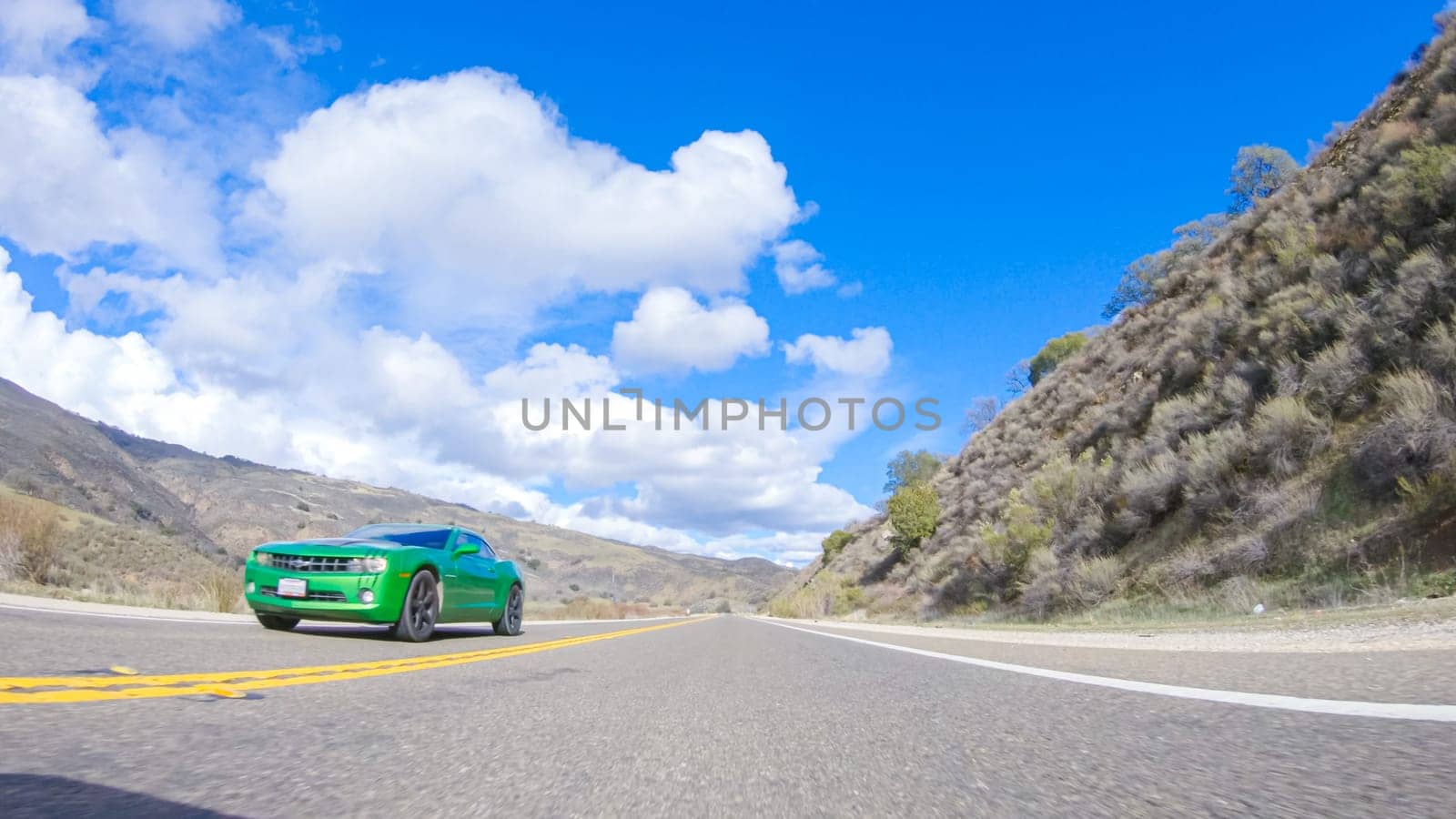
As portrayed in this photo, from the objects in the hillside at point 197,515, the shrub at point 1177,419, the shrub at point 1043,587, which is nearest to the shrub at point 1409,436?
the shrub at point 1177,419

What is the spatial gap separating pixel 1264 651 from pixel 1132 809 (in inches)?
192

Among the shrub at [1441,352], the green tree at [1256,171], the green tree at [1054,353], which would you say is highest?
the green tree at [1256,171]

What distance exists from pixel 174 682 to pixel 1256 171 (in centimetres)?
4992

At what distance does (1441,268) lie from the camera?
12.1 meters

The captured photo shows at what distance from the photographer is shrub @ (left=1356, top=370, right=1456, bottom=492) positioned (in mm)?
10227

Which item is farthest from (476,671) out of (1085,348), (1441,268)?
(1085,348)

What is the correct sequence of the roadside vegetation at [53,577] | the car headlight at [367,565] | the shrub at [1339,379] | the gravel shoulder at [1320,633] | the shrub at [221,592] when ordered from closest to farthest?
1. the gravel shoulder at [1320,633]
2. the car headlight at [367,565]
3. the roadside vegetation at [53,577]
4. the shrub at [221,592]
5. the shrub at [1339,379]

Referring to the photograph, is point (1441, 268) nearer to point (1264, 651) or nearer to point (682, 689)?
point (1264, 651)

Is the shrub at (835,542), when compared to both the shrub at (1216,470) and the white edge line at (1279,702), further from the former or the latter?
the white edge line at (1279,702)

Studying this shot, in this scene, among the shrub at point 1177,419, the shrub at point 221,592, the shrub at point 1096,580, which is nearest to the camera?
the shrub at point 221,592

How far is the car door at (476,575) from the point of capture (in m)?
9.51

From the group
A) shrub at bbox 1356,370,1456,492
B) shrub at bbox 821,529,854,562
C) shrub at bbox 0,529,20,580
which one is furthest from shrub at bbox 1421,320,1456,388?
shrub at bbox 821,529,854,562

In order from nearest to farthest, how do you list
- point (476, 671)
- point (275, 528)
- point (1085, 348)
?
point (476, 671) → point (1085, 348) → point (275, 528)

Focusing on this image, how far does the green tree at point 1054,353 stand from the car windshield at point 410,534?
150 ft
